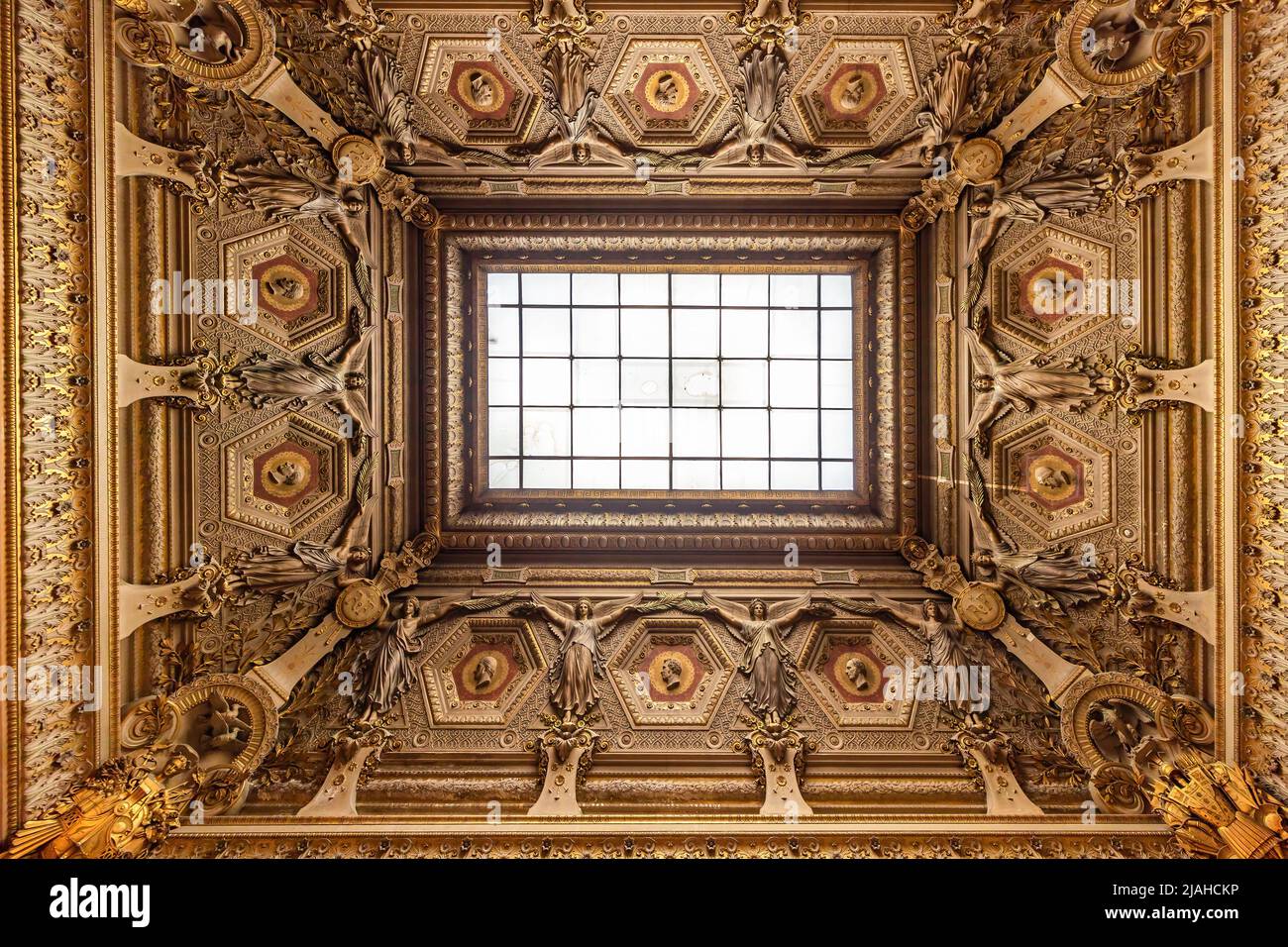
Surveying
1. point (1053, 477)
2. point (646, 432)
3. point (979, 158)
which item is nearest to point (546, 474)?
point (646, 432)

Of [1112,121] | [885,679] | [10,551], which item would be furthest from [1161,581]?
[10,551]

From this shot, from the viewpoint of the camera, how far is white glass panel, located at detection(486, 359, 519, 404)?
10445 millimetres

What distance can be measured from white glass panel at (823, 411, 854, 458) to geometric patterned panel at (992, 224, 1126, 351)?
8.73 ft

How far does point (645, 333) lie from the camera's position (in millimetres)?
10539

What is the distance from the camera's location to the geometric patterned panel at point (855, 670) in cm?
839

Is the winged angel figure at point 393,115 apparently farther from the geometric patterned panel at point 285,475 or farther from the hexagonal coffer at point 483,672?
the hexagonal coffer at point 483,672

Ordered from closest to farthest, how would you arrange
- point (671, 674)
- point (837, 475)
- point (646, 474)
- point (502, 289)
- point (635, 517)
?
point (671, 674)
point (635, 517)
point (502, 289)
point (837, 475)
point (646, 474)

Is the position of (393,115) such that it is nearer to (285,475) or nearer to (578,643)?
(285,475)

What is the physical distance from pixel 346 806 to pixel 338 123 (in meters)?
8.52

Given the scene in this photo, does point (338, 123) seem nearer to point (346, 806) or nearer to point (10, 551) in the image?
point (10, 551)

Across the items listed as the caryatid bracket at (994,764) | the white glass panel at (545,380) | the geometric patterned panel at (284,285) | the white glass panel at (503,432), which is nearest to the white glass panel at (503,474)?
the white glass panel at (503,432)

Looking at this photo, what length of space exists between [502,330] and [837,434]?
19.3 ft

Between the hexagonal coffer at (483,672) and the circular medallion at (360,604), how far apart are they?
100 centimetres

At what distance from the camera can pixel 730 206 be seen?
31.1ft
